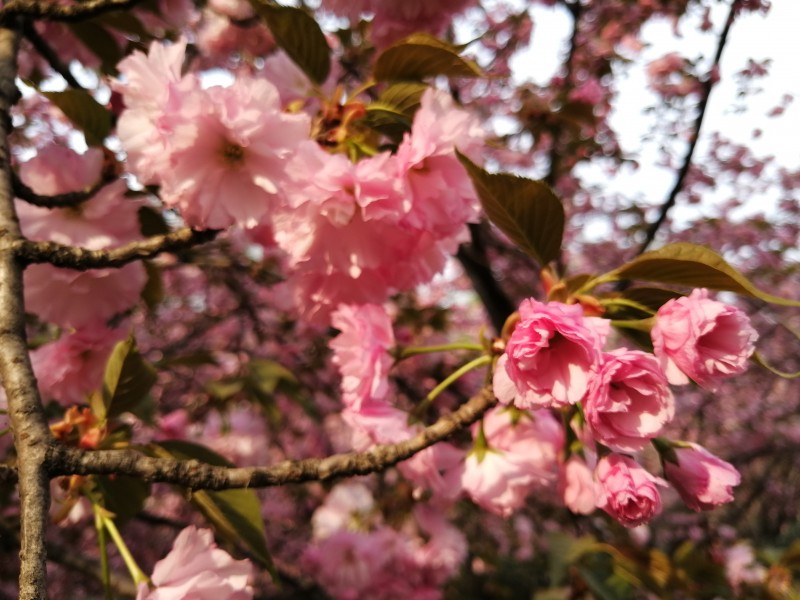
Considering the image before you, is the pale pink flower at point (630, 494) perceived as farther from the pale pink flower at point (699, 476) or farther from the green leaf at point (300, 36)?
the green leaf at point (300, 36)

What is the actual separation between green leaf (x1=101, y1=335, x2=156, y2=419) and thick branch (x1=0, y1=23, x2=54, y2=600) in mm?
139

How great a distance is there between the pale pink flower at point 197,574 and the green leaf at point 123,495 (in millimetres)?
177

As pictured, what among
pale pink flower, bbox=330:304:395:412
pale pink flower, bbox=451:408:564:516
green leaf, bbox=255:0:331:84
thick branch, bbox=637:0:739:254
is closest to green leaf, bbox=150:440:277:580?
pale pink flower, bbox=330:304:395:412

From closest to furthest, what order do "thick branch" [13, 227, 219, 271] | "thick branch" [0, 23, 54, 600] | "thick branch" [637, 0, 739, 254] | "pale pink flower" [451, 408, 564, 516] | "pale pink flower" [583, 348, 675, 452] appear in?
"thick branch" [0, 23, 54, 600] < "pale pink flower" [583, 348, 675, 452] < "thick branch" [13, 227, 219, 271] < "pale pink flower" [451, 408, 564, 516] < "thick branch" [637, 0, 739, 254]

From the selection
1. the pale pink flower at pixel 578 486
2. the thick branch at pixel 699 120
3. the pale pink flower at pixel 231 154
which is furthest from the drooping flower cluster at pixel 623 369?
the thick branch at pixel 699 120

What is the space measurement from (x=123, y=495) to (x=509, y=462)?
503 mm

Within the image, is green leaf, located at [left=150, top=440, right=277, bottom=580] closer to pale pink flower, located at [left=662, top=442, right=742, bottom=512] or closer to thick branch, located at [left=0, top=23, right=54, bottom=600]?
thick branch, located at [left=0, top=23, right=54, bottom=600]

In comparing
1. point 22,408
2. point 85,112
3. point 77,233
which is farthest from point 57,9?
point 22,408

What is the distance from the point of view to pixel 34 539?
41 cm

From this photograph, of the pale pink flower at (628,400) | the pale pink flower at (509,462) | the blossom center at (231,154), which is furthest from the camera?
the pale pink flower at (509,462)

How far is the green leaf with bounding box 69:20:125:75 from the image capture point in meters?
1.14

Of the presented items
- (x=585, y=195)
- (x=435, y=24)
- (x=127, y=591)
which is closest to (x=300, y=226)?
(x=435, y=24)

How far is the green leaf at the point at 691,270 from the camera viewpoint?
1.74 feet

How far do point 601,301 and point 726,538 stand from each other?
16.4 ft
